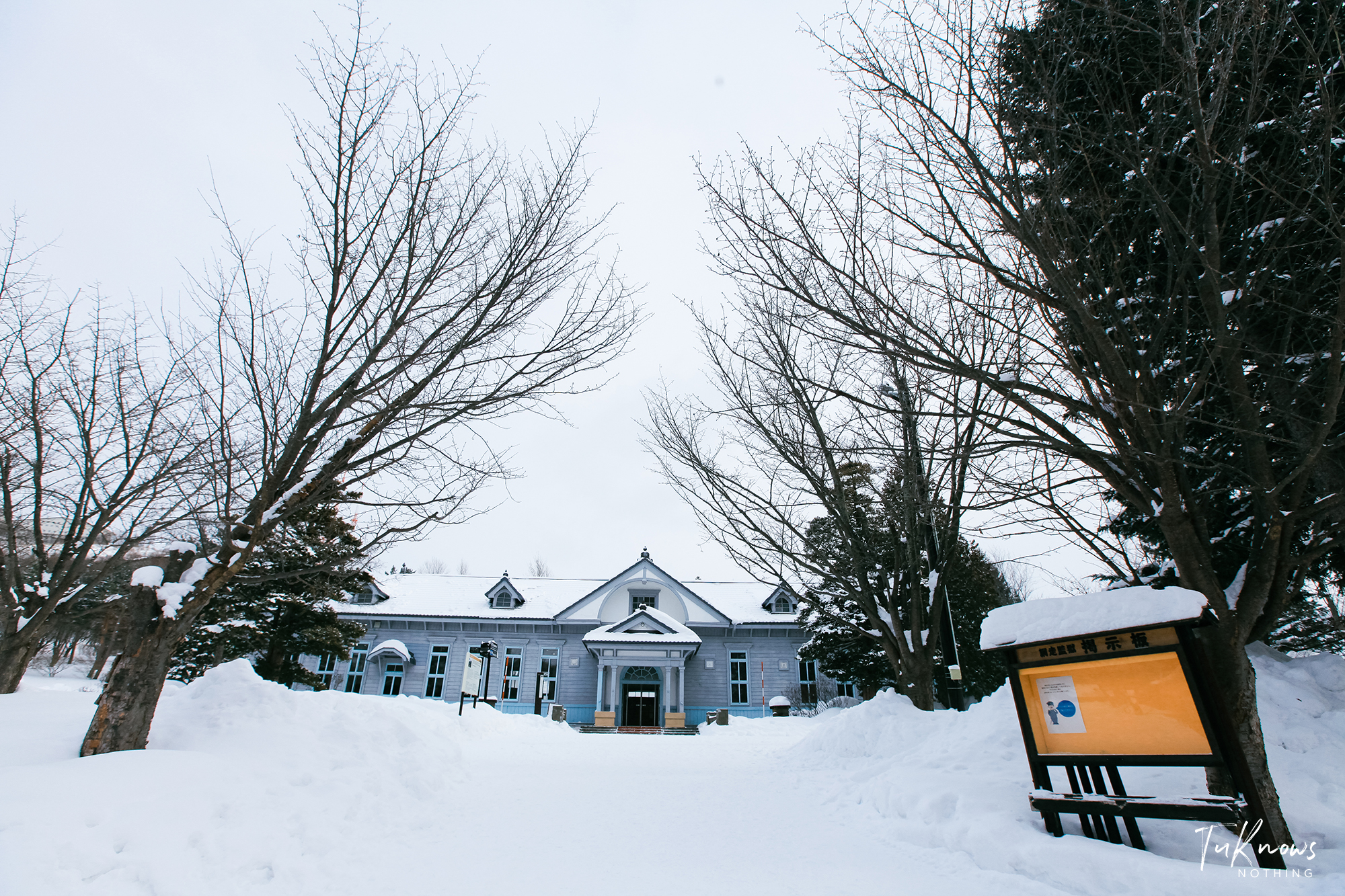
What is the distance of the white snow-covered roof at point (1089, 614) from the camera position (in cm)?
422

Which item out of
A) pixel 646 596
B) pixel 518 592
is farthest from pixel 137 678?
pixel 518 592

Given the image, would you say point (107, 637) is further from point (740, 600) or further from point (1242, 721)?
point (1242, 721)

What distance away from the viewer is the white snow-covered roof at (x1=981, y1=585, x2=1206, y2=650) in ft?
13.9

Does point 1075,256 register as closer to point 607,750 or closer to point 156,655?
point 156,655

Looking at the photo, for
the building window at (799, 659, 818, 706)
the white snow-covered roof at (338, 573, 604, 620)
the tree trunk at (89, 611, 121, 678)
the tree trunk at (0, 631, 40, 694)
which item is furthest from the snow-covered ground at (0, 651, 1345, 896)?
the white snow-covered roof at (338, 573, 604, 620)

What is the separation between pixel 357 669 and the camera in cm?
2545

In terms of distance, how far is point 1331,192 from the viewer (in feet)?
13.1

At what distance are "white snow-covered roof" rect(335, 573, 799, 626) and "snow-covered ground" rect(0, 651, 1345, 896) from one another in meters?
18.6

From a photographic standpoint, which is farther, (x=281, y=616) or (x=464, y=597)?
(x=464, y=597)

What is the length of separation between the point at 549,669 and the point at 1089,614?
946 inches

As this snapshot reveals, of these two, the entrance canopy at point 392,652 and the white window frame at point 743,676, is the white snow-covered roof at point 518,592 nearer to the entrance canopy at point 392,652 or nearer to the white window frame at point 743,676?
the entrance canopy at point 392,652

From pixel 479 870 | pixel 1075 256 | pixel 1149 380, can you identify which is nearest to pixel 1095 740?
pixel 1149 380

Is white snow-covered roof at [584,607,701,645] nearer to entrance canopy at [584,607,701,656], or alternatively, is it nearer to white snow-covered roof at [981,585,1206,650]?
entrance canopy at [584,607,701,656]

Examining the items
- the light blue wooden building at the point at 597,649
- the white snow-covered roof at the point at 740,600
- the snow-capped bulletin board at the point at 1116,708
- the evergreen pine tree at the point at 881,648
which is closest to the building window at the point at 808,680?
the light blue wooden building at the point at 597,649
